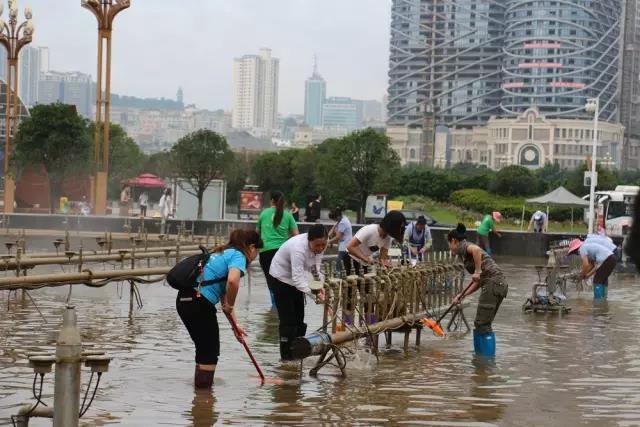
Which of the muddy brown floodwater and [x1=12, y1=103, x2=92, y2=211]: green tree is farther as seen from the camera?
[x1=12, y1=103, x2=92, y2=211]: green tree

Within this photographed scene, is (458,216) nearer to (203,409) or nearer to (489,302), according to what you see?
(489,302)

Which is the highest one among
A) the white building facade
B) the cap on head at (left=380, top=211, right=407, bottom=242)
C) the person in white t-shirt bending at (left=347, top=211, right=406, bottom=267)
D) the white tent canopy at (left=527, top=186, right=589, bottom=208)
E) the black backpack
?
the white building facade

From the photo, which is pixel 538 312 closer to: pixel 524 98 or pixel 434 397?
pixel 434 397

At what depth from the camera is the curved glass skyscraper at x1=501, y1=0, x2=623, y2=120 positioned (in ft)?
601

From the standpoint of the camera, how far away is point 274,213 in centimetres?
1347

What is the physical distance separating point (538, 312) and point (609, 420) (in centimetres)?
825

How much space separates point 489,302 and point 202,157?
36384 millimetres

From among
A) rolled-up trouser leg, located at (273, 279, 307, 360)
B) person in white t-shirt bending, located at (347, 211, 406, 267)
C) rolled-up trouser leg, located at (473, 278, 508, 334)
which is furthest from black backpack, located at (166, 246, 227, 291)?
rolled-up trouser leg, located at (473, 278, 508, 334)

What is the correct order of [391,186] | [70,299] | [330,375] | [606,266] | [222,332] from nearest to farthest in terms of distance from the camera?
[330,375], [222,332], [70,299], [606,266], [391,186]

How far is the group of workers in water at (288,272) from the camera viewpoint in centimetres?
878

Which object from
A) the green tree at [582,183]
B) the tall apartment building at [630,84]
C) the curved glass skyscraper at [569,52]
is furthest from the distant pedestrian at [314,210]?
the tall apartment building at [630,84]

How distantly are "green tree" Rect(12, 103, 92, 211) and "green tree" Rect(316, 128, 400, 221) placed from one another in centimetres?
1193

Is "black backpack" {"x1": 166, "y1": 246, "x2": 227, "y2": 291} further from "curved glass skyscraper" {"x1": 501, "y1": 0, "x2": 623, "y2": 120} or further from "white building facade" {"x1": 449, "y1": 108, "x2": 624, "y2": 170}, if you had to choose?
"curved glass skyscraper" {"x1": 501, "y1": 0, "x2": 623, "y2": 120}

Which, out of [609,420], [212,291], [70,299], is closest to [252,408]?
[212,291]
